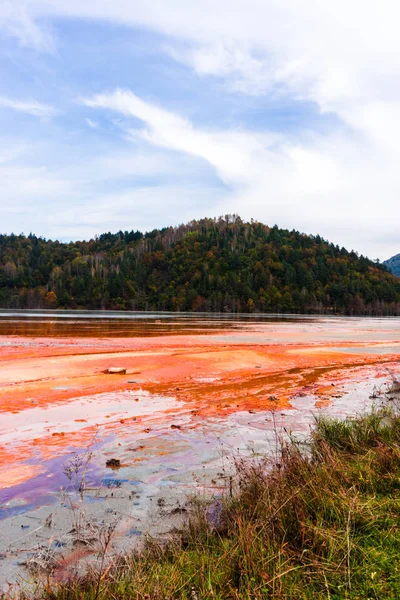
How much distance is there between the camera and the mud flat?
5.32 metres

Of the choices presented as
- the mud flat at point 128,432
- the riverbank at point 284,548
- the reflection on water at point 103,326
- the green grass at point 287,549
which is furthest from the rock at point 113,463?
the reflection on water at point 103,326

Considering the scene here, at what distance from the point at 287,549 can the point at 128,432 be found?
602 cm

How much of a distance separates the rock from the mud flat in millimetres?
70

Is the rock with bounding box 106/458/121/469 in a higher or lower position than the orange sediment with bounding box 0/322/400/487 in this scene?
higher

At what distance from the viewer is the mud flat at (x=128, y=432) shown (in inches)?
209

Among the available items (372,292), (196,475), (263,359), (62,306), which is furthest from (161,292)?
(196,475)

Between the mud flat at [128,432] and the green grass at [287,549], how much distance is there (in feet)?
2.59

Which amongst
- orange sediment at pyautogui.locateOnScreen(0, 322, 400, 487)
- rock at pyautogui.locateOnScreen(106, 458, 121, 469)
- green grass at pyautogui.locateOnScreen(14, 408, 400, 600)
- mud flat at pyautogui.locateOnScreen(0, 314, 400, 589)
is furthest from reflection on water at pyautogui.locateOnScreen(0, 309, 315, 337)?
green grass at pyautogui.locateOnScreen(14, 408, 400, 600)

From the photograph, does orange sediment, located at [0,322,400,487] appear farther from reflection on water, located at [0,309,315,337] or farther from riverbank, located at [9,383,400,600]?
reflection on water, located at [0,309,315,337]

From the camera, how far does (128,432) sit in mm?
9398

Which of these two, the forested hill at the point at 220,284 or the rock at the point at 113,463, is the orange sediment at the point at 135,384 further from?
the forested hill at the point at 220,284

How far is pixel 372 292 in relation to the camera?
541ft

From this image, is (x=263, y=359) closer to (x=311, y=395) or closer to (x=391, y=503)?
(x=311, y=395)

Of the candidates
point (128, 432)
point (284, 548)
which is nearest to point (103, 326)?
point (128, 432)
